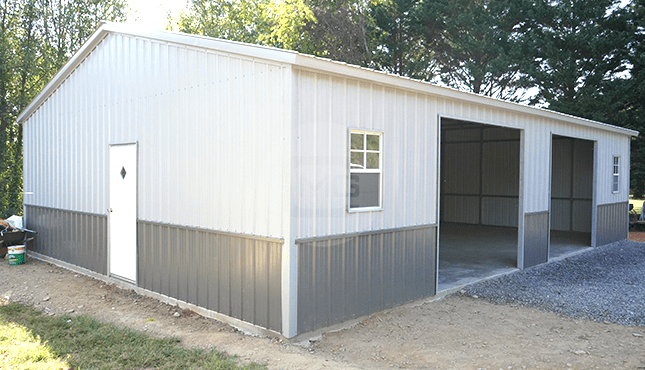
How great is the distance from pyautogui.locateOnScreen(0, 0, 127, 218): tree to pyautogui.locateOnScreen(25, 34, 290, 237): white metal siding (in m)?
10.3

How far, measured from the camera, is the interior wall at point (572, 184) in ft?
48.5

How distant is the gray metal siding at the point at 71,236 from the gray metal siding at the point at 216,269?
1.36m

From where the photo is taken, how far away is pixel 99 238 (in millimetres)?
8359

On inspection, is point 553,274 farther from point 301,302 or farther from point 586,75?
point 586,75

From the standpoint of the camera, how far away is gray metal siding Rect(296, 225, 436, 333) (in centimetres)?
554

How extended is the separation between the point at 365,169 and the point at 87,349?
3.70 m

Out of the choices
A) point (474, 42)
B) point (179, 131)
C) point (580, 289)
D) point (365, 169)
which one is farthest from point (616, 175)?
point (179, 131)

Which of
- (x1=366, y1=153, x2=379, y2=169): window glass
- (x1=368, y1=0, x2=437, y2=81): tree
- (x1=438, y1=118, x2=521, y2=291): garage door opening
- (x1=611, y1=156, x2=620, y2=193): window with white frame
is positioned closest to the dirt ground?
(x1=366, y1=153, x2=379, y2=169): window glass

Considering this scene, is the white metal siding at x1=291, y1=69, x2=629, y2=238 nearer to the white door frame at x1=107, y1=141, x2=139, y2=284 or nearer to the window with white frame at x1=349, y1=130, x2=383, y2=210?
the window with white frame at x1=349, y1=130, x2=383, y2=210

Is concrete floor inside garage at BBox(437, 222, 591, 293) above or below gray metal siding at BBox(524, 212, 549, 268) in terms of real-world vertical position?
below

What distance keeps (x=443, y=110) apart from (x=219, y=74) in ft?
11.2

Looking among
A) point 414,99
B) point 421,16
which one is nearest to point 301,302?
point 414,99

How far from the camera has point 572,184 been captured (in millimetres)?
15109

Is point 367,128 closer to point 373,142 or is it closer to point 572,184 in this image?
point 373,142
